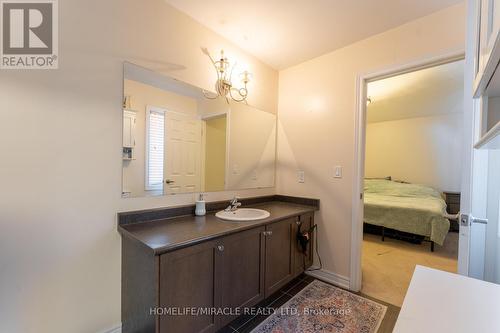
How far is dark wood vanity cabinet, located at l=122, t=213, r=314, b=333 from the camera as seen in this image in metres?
1.19

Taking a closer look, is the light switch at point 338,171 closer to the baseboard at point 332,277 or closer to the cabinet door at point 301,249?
the cabinet door at point 301,249

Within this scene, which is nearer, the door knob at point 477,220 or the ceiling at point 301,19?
the door knob at point 477,220

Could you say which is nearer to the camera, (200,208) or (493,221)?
(493,221)

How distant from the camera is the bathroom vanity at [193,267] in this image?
1.20 m

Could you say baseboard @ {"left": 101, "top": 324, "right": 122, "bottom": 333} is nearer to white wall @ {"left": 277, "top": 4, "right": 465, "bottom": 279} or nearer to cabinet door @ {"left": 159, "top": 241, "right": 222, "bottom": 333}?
cabinet door @ {"left": 159, "top": 241, "right": 222, "bottom": 333}

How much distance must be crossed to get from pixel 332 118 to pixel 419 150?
412 centimetres

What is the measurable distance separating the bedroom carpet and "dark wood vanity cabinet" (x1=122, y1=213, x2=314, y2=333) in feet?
3.79

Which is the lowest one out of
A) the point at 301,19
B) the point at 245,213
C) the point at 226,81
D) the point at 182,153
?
the point at 245,213

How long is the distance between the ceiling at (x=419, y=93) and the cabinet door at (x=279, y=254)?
2.18 m

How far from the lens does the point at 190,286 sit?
4.25 ft

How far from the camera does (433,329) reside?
582 millimetres

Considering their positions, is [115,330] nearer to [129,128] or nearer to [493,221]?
[129,128]

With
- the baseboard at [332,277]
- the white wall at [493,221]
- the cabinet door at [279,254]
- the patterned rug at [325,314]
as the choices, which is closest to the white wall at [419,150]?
the baseboard at [332,277]

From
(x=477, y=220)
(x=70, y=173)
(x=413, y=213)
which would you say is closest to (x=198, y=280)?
(x=70, y=173)
